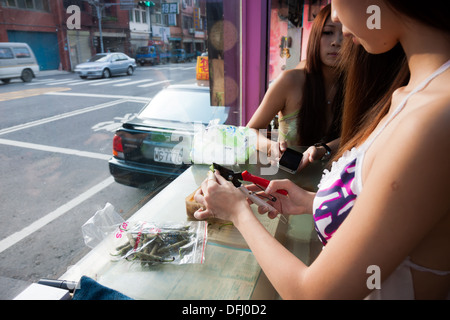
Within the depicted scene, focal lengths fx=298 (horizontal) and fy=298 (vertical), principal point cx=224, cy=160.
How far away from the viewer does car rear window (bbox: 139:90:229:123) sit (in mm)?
2727

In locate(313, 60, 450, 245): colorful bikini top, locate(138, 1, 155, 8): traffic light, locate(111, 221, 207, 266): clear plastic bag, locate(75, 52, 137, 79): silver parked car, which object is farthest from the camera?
locate(138, 1, 155, 8): traffic light

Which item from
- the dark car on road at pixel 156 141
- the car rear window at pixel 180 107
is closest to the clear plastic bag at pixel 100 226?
the dark car on road at pixel 156 141

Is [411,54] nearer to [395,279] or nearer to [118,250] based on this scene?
[395,279]

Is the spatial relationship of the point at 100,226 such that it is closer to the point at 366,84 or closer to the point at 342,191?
the point at 342,191

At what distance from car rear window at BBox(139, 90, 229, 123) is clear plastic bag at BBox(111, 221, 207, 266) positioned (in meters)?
1.80

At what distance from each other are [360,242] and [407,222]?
0.08m

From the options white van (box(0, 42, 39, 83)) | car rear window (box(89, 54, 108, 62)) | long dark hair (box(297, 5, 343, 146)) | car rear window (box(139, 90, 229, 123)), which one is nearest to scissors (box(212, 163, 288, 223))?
white van (box(0, 42, 39, 83))

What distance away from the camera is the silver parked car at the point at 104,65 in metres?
1.24

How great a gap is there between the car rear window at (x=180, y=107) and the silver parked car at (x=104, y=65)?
1230mm

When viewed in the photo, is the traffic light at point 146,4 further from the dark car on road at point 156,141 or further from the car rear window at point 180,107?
the car rear window at point 180,107

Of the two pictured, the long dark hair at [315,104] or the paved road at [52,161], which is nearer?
the paved road at [52,161]

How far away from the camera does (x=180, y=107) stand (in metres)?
2.81

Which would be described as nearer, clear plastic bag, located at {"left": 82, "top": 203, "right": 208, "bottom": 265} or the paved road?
clear plastic bag, located at {"left": 82, "top": 203, "right": 208, "bottom": 265}

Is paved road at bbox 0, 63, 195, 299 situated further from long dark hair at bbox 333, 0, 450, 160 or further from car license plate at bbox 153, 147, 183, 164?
long dark hair at bbox 333, 0, 450, 160
